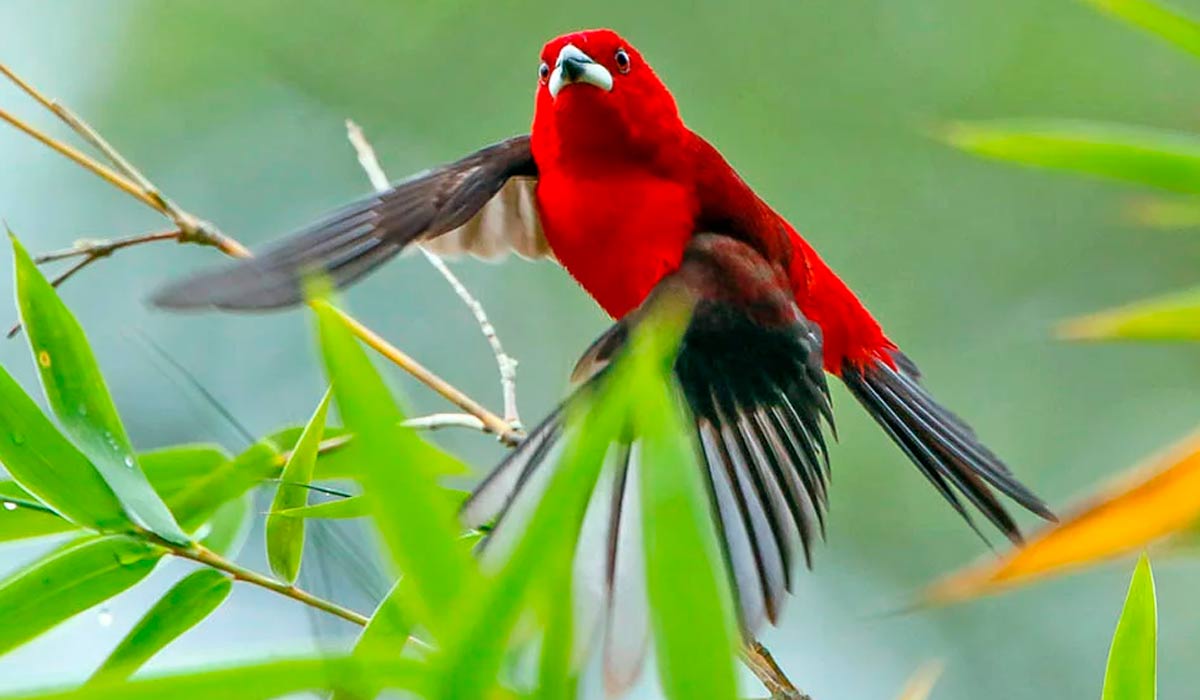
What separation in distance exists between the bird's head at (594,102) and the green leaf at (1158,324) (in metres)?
1.17

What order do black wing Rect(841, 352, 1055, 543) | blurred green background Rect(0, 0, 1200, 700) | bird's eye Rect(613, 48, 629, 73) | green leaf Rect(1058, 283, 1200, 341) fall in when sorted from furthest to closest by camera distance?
blurred green background Rect(0, 0, 1200, 700)
bird's eye Rect(613, 48, 629, 73)
black wing Rect(841, 352, 1055, 543)
green leaf Rect(1058, 283, 1200, 341)

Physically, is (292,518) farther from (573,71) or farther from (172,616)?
(573,71)

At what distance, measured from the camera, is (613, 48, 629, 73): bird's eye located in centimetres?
193

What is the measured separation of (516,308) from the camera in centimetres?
333

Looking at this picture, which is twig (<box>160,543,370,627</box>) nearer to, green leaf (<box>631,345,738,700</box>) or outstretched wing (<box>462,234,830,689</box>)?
outstretched wing (<box>462,234,830,689</box>)

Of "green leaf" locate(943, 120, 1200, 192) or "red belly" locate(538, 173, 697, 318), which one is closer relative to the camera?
"green leaf" locate(943, 120, 1200, 192)

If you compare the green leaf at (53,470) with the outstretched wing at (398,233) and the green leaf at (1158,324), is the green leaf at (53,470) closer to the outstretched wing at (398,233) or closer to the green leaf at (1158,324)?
the outstretched wing at (398,233)

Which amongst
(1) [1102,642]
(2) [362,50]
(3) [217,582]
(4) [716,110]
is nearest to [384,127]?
(2) [362,50]

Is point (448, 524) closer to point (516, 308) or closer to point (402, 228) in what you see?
point (402, 228)

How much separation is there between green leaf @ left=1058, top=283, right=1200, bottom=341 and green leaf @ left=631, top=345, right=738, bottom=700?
29 cm

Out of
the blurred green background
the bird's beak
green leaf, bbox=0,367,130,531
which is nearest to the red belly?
the bird's beak

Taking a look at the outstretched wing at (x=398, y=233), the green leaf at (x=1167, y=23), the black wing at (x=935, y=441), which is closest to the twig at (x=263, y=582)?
the outstretched wing at (x=398, y=233)

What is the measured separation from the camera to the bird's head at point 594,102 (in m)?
1.88

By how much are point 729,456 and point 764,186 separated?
6.17 ft
